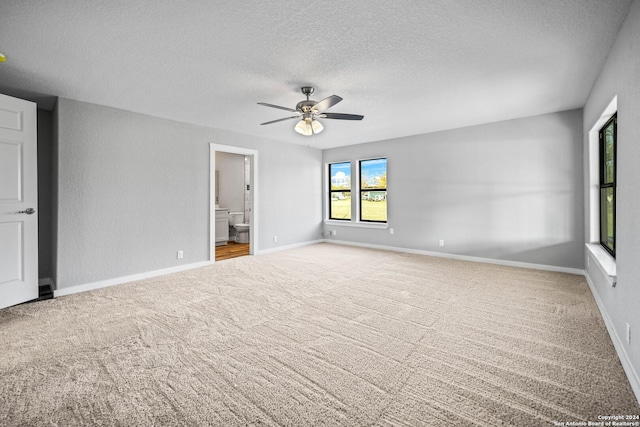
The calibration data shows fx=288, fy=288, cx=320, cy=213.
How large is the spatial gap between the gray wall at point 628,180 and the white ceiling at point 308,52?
0.68 feet

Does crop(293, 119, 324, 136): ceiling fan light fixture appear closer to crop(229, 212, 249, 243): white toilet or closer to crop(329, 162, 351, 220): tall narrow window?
crop(329, 162, 351, 220): tall narrow window

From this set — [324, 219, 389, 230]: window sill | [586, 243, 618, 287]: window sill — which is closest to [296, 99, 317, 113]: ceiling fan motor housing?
[586, 243, 618, 287]: window sill

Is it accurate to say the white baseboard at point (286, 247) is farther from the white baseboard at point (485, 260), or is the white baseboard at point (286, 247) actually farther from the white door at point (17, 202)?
the white door at point (17, 202)

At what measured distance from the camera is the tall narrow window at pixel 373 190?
652 centimetres

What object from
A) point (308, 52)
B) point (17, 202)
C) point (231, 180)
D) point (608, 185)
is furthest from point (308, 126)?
point (231, 180)

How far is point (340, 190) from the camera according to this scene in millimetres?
7289

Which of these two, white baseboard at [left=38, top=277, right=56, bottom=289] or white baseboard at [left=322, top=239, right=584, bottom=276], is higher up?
white baseboard at [left=322, top=239, right=584, bottom=276]

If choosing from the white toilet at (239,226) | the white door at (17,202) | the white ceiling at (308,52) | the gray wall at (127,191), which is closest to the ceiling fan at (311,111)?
the white ceiling at (308,52)

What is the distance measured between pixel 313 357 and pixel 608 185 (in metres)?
Answer: 3.61

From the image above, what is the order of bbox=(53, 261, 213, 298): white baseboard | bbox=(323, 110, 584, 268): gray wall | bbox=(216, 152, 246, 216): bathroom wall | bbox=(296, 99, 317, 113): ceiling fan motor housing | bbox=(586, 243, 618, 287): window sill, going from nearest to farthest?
bbox=(586, 243, 618, 287): window sill, bbox=(296, 99, 317, 113): ceiling fan motor housing, bbox=(53, 261, 213, 298): white baseboard, bbox=(323, 110, 584, 268): gray wall, bbox=(216, 152, 246, 216): bathroom wall

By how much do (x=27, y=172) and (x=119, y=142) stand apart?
109 cm

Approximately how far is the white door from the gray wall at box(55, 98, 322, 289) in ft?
1.00

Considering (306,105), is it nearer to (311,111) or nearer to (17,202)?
(311,111)

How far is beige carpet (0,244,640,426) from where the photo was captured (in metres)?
1.57
